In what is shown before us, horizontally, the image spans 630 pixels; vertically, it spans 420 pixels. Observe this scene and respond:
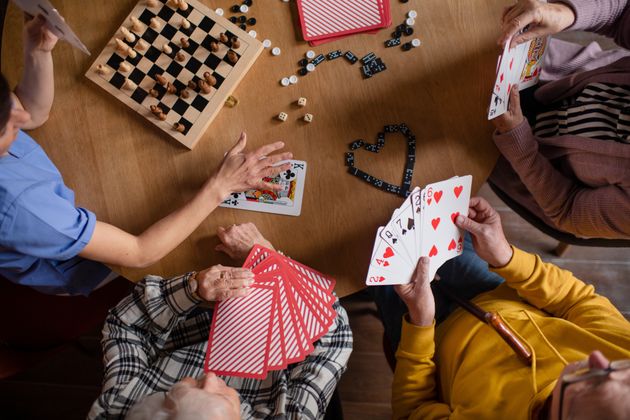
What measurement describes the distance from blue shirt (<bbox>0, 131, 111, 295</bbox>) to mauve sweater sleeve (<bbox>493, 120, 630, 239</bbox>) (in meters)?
1.32

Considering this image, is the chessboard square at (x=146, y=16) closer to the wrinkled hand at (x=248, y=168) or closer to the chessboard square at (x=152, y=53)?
the chessboard square at (x=152, y=53)

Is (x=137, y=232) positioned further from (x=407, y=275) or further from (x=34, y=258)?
(x=407, y=275)

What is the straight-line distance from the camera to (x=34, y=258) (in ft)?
4.75

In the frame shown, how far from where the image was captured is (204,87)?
1.49 meters

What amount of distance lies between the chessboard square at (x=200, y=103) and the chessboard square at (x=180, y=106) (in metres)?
0.03

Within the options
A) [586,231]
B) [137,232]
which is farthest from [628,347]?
[137,232]

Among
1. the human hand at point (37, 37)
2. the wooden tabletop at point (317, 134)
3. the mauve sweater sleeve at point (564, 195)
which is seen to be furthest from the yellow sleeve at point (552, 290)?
the human hand at point (37, 37)

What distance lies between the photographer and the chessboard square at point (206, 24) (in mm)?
1543

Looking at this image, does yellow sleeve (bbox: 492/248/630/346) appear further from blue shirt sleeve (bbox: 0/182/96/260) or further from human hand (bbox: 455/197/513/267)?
blue shirt sleeve (bbox: 0/182/96/260)

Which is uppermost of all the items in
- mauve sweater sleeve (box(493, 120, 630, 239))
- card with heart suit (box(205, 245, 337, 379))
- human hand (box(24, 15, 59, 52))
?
mauve sweater sleeve (box(493, 120, 630, 239))

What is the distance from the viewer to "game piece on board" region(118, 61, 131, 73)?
1.51 metres

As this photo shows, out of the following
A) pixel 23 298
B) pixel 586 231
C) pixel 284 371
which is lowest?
pixel 23 298

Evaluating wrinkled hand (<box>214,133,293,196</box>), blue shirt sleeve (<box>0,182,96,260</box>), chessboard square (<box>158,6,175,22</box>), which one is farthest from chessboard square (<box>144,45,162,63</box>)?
blue shirt sleeve (<box>0,182,96,260</box>)

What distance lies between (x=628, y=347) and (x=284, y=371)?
3.27ft
